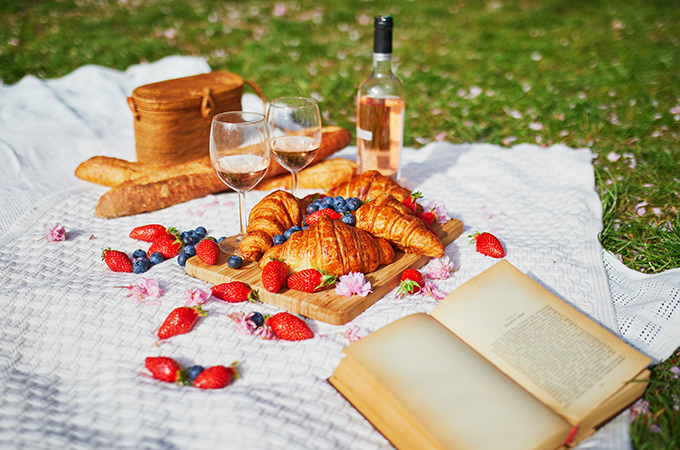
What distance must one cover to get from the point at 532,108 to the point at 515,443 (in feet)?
15.8

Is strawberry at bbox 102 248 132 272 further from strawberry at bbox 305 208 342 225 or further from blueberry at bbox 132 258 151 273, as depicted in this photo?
strawberry at bbox 305 208 342 225

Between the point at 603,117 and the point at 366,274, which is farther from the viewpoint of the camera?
the point at 603,117

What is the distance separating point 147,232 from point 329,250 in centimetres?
135

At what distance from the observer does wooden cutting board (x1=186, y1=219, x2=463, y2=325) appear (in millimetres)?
2389

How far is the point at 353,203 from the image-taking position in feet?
9.62

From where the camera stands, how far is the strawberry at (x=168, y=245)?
295 cm

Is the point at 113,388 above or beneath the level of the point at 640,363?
beneath

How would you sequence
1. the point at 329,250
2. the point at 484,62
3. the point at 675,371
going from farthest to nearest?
the point at 484,62
the point at 329,250
the point at 675,371

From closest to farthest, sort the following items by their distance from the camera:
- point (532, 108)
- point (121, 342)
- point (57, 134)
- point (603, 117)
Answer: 1. point (121, 342)
2. point (57, 134)
3. point (603, 117)
4. point (532, 108)

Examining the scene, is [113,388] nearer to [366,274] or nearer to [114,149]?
[366,274]

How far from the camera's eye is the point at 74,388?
205 cm

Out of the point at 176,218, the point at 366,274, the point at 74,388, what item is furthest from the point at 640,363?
the point at 176,218

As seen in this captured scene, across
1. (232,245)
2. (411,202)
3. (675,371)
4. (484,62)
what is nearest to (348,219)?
(411,202)

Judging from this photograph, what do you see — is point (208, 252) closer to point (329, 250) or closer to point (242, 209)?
point (242, 209)
